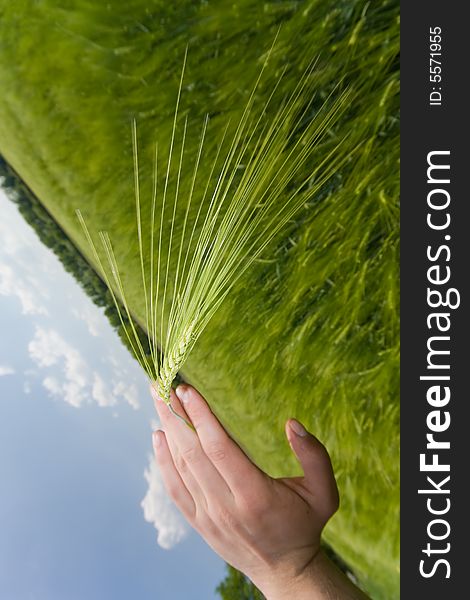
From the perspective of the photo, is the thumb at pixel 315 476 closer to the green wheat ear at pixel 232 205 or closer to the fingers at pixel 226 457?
the fingers at pixel 226 457

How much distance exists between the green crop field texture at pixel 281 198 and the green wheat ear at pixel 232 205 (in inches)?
1.0

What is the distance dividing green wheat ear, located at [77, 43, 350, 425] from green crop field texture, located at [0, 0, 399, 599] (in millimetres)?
26

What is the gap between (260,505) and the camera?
492 mm

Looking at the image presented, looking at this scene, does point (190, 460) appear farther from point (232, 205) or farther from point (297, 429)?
point (232, 205)

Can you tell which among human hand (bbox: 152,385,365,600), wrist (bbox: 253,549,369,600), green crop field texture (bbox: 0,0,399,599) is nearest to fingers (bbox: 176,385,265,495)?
human hand (bbox: 152,385,365,600)

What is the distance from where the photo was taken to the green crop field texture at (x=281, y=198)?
87 centimetres

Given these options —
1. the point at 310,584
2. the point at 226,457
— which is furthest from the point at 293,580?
the point at 226,457

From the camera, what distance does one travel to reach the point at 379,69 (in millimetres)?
834

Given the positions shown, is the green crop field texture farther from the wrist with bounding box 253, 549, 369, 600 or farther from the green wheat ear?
the wrist with bounding box 253, 549, 369, 600

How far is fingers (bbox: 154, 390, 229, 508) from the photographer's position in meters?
0.52

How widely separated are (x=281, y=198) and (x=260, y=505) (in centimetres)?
56

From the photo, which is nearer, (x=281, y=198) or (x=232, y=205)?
(x=232, y=205)

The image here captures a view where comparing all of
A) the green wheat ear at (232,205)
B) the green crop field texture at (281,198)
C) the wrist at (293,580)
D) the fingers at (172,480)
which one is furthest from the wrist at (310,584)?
the green crop field texture at (281,198)

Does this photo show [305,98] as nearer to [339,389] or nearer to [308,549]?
[339,389]
